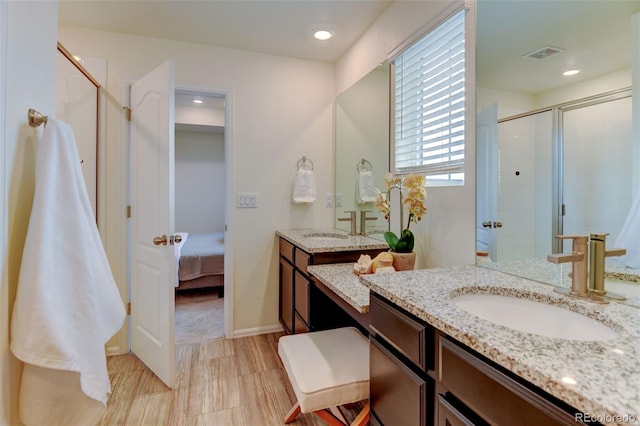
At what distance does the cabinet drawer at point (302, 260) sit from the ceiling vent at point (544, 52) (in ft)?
4.73

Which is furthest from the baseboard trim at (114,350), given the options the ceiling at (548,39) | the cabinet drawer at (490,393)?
the ceiling at (548,39)

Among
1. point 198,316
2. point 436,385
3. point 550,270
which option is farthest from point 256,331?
point 550,270

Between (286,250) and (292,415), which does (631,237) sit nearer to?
(292,415)

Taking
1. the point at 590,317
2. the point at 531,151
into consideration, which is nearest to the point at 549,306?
the point at 590,317

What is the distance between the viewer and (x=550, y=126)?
110 centimetres

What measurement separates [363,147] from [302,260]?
3.31 feet

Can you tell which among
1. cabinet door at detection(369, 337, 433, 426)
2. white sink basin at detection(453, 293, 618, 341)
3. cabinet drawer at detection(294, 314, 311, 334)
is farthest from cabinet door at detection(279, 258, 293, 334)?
white sink basin at detection(453, 293, 618, 341)

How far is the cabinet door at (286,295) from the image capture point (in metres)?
2.34

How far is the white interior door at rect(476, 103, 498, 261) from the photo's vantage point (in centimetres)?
132

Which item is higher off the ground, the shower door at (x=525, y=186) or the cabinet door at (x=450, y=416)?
the shower door at (x=525, y=186)

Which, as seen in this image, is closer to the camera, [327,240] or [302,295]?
[302,295]

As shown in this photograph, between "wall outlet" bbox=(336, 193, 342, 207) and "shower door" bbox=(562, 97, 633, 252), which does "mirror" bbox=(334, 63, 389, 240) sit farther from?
"shower door" bbox=(562, 97, 633, 252)

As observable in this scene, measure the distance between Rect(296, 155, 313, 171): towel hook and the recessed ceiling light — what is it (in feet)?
3.11

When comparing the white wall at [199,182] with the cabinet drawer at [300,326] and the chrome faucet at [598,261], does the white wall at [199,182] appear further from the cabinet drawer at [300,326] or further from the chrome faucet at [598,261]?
the chrome faucet at [598,261]
